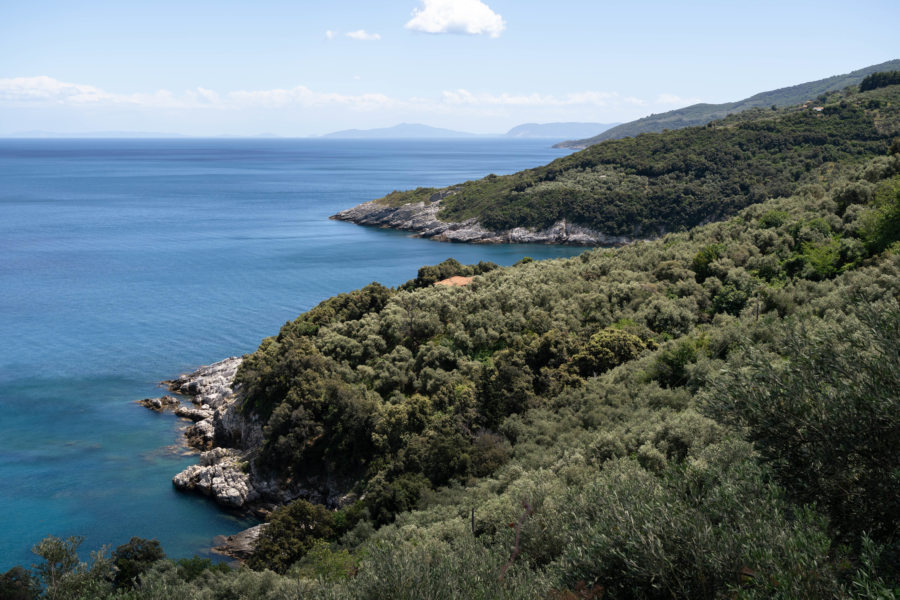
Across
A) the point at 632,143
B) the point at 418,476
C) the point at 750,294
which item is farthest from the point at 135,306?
the point at 632,143

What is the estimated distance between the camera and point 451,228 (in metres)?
107

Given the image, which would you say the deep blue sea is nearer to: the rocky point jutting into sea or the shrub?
the rocky point jutting into sea

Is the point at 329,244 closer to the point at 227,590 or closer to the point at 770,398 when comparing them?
the point at 227,590

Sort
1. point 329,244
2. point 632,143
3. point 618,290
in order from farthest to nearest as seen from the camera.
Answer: point 632,143 → point 329,244 → point 618,290

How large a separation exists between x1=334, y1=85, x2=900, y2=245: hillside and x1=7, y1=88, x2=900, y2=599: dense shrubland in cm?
5279

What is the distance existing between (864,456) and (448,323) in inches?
1126

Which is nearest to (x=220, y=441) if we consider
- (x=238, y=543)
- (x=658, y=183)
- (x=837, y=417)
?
(x=238, y=543)

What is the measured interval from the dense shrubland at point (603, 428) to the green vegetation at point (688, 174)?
53327mm

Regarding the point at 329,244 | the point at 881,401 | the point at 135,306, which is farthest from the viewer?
the point at 329,244

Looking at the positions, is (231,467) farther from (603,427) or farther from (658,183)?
(658,183)

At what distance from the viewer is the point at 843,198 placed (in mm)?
36375

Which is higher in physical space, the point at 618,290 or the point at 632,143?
the point at 632,143

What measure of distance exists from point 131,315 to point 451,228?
59.4 meters

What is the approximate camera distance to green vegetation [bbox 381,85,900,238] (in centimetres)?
8900
